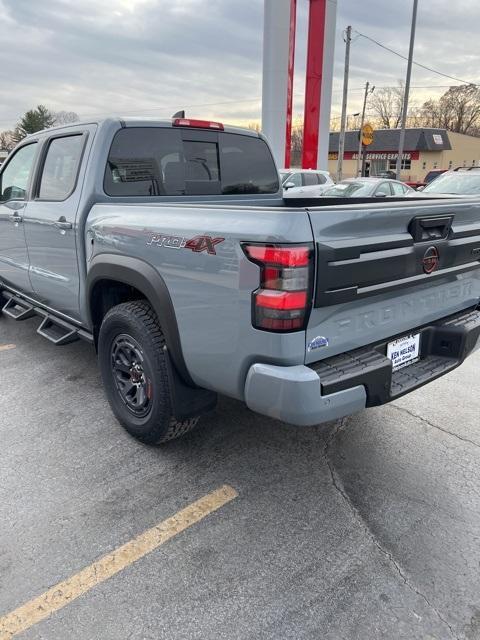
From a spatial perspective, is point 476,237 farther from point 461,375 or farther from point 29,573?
point 29,573

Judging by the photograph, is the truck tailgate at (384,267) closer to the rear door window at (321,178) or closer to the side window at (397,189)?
the side window at (397,189)

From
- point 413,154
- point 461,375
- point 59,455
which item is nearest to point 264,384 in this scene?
point 59,455

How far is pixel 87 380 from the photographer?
14.1 feet

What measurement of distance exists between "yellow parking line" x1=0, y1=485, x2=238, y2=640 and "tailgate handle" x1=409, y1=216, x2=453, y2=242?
1.70m

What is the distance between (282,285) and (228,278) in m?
0.29

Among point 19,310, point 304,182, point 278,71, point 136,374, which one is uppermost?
point 278,71

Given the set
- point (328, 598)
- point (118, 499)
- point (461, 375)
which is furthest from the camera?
point (461, 375)

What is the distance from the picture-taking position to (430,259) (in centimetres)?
268

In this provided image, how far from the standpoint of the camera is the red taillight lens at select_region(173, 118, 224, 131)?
12.1ft

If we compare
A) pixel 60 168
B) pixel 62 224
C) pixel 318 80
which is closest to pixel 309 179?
pixel 318 80

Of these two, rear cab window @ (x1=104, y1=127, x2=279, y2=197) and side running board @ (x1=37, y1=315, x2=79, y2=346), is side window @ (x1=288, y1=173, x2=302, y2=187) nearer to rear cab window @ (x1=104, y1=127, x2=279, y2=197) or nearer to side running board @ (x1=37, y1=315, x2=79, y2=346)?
rear cab window @ (x1=104, y1=127, x2=279, y2=197)

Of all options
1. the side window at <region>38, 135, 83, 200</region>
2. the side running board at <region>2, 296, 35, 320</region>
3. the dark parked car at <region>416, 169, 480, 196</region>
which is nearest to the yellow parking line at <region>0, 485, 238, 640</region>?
the side window at <region>38, 135, 83, 200</region>

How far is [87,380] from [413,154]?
199ft

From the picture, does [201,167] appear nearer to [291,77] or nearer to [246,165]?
[246,165]
